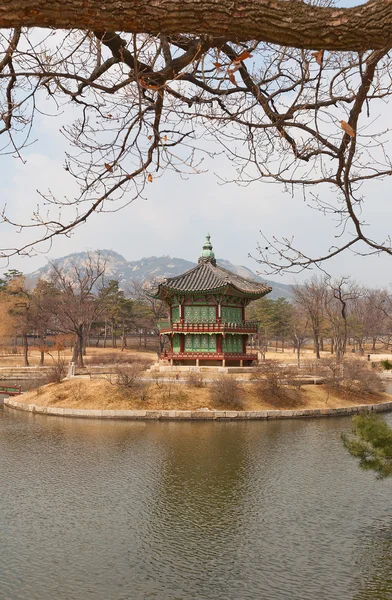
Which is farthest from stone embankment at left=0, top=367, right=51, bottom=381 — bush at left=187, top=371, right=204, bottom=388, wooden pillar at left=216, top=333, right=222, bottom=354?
bush at left=187, top=371, right=204, bottom=388

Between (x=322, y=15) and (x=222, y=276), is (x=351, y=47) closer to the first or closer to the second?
(x=322, y=15)

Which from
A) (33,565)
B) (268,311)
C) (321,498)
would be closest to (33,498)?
(33,565)

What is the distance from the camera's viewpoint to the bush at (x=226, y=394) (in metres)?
25.4

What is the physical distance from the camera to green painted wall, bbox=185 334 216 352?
3209cm

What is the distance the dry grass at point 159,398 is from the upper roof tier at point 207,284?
667 cm

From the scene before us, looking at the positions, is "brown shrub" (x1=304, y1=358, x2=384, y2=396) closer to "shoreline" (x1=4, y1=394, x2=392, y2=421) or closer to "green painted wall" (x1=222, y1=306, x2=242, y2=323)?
"shoreline" (x1=4, y1=394, x2=392, y2=421)

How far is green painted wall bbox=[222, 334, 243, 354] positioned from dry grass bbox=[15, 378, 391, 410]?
4.95 m

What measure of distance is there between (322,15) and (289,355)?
192 ft

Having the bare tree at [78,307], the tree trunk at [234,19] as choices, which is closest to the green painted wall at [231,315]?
the bare tree at [78,307]

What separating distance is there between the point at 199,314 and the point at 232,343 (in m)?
2.64

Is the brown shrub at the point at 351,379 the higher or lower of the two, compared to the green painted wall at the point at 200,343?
lower

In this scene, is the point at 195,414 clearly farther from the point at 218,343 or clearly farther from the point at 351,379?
the point at 351,379

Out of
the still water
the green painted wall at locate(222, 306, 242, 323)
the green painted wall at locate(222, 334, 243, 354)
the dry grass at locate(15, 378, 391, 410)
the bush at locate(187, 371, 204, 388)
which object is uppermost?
the green painted wall at locate(222, 306, 242, 323)

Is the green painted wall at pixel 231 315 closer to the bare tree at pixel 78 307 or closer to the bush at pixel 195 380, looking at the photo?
the bush at pixel 195 380
